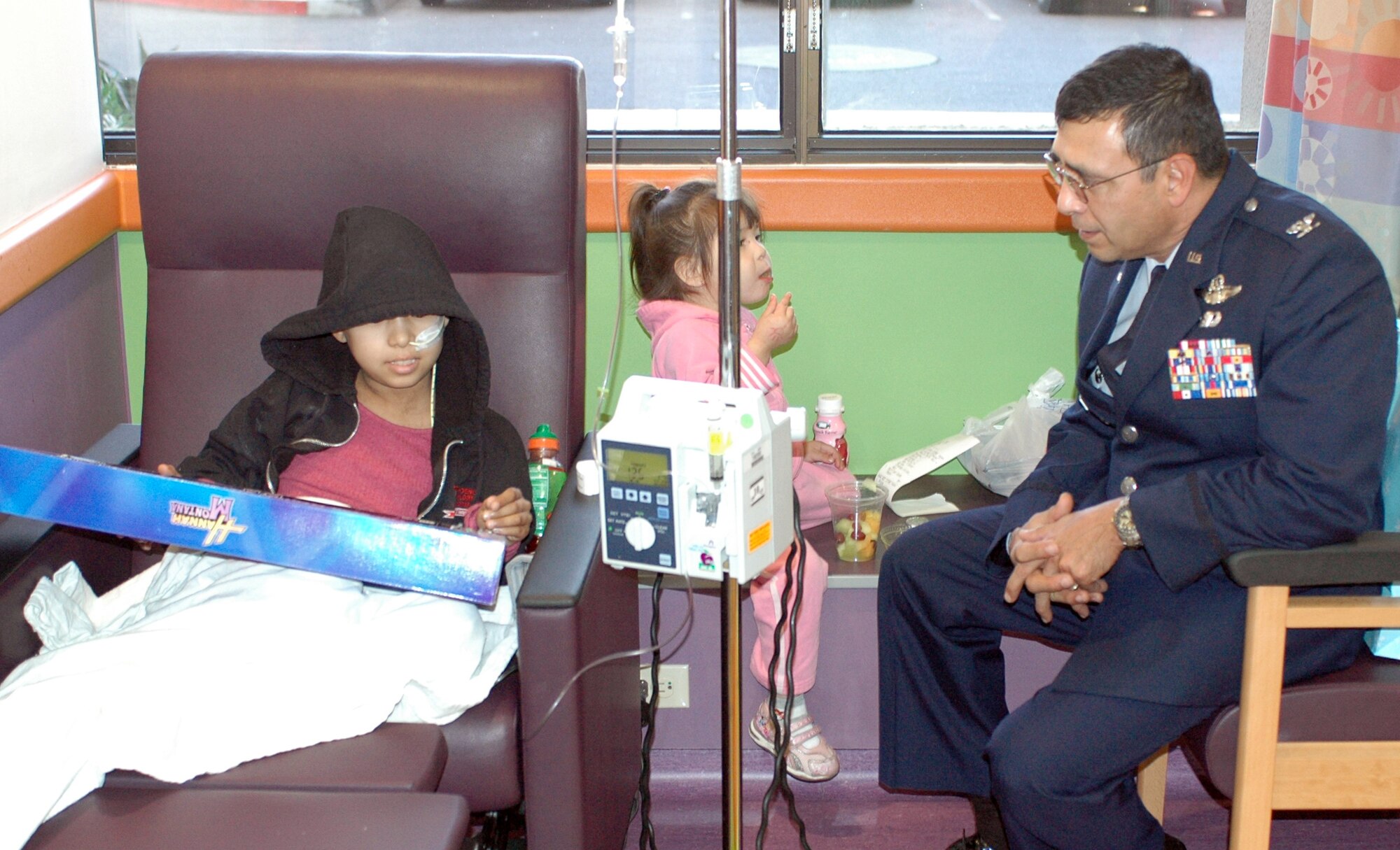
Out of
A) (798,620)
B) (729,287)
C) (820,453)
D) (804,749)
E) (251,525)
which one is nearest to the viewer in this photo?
(729,287)

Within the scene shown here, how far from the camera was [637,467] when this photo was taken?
1300mm

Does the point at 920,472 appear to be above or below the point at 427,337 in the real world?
below

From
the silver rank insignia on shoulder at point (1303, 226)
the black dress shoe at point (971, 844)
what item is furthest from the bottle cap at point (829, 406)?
the silver rank insignia on shoulder at point (1303, 226)

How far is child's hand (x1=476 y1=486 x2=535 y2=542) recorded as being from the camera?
6.07 feet

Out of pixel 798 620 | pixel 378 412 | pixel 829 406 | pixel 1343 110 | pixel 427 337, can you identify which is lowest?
pixel 798 620

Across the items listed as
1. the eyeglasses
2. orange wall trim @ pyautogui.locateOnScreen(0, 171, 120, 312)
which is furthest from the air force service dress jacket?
orange wall trim @ pyautogui.locateOnScreen(0, 171, 120, 312)

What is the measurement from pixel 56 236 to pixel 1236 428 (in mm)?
1877

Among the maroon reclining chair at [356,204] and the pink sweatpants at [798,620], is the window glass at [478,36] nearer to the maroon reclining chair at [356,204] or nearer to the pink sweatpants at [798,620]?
the maroon reclining chair at [356,204]

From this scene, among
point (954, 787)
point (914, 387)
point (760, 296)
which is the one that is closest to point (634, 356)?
point (760, 296)

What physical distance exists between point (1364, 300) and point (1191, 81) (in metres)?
0.35

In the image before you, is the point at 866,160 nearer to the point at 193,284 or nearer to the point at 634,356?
the point at 634,356

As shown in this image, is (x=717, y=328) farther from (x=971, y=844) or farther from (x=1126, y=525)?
(x=971, y=844)

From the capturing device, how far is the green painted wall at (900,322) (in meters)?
2.53

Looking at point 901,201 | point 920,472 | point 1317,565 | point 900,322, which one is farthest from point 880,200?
point 1317,565
